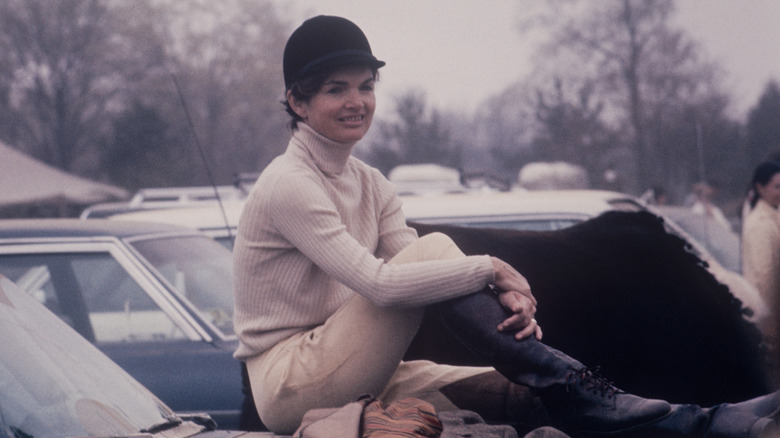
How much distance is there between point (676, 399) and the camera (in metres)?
3.88

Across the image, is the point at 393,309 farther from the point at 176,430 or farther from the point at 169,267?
the point at 169,267

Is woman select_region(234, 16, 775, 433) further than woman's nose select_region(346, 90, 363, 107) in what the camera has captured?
No

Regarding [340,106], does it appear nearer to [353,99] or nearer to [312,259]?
[353,99]

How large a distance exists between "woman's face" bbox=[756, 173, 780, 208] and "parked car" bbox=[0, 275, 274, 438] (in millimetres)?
4475

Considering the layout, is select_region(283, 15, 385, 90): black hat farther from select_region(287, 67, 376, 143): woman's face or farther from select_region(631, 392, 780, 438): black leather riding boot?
select_region(631, 392, 780, 438): black leather riding boot

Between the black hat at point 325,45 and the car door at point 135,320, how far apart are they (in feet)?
5.54

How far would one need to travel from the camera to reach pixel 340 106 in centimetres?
285

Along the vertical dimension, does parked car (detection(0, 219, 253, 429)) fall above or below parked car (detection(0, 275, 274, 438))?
below

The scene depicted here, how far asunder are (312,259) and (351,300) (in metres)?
0.17

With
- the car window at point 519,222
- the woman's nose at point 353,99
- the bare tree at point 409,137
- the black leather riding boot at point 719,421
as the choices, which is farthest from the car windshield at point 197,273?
the bare tree at point 409,137

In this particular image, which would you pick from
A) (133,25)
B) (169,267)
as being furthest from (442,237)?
(133,25)

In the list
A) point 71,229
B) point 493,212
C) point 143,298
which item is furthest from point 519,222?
point 71,229

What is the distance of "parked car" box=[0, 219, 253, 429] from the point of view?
407 centimetres

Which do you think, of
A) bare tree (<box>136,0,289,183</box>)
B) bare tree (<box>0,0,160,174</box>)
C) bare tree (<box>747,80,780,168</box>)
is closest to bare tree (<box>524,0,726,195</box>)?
bare tree (<box>747,80,780,168</box>)
